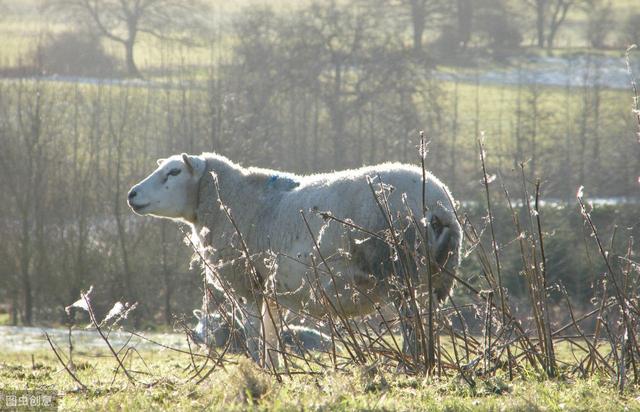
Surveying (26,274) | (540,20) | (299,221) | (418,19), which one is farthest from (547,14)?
(299,221)

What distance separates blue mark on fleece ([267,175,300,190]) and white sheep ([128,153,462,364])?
0.04 ft

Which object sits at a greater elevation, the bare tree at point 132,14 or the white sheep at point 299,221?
the bare tree at point 132,14

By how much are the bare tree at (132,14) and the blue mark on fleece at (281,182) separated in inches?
1870

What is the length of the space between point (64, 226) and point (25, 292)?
2283 millimetres

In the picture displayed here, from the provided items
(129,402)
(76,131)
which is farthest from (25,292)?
(129,402)

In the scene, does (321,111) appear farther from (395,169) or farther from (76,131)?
(395,169)

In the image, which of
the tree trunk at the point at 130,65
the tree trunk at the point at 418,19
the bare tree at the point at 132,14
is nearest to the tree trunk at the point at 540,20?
the tree trunk at the point at 418,19

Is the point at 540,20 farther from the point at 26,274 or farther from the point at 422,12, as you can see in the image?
the point at 26,274

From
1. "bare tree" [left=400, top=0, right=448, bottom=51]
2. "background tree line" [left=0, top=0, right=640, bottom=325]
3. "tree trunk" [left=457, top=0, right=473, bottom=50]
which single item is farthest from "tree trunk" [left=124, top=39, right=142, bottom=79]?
"tree trunk" [left=457, top=0, right=473, bottom=50]

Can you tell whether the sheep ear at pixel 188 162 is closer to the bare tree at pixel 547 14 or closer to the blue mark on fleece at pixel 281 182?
the blue mark on fleece at pixel 281 182

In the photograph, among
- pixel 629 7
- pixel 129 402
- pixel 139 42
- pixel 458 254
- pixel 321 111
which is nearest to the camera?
pixel 129 402

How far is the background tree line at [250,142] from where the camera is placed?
29391mm

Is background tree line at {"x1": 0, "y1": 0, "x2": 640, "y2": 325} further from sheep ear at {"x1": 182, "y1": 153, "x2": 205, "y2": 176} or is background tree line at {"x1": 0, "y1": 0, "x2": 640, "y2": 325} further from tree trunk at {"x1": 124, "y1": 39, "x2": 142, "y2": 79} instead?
sheep ear at {"x1": 182, "y1": 153, "x2": 205, "y2": 176}

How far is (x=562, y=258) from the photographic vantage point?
2588 cm
